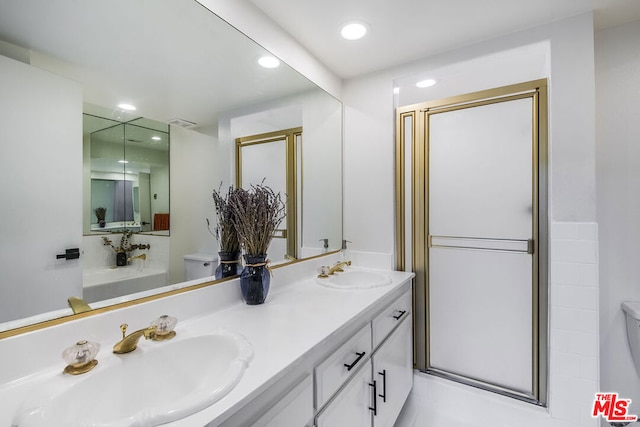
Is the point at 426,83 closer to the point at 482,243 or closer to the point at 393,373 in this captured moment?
the point at 482,243

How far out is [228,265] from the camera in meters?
1.32

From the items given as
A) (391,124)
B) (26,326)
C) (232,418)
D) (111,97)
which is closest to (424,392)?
(232,418)

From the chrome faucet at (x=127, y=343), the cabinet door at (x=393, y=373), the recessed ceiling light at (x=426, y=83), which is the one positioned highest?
the recessed ceiling light at (x=426, y=83)

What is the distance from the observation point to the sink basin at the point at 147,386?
583 millimetres

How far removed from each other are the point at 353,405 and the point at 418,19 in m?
1.91

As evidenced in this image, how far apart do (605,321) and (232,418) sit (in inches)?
82.4

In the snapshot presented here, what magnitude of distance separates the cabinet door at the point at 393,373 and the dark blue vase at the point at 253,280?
62 centimetres

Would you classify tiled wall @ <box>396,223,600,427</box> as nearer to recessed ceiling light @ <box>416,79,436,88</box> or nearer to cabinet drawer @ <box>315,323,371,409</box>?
cabinet drawer @ <box>315,323,371,409</box>

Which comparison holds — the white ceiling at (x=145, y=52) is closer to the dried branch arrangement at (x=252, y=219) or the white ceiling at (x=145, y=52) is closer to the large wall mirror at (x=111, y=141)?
the large wall mirror at (x=111, y=141)

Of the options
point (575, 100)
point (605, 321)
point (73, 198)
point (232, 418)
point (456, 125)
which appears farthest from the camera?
point (456, 125)

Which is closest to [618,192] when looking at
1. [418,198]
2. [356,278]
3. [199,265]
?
[418,198]

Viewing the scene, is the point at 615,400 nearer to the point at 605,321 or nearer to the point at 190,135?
the point at 605,321

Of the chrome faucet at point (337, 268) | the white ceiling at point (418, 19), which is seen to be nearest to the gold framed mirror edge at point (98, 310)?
the chrome faucet at point (337, 268)

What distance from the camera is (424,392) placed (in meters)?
1.93
